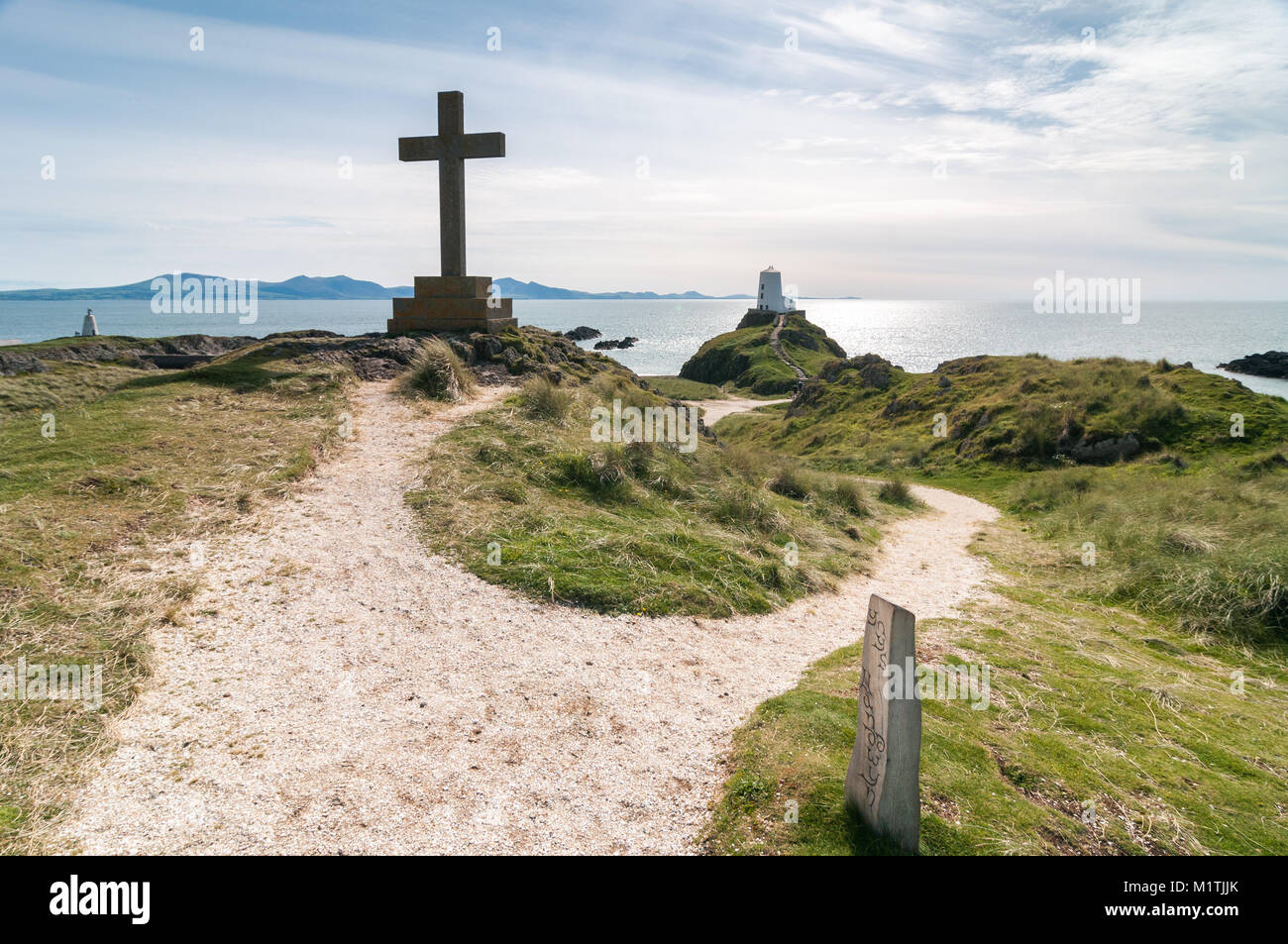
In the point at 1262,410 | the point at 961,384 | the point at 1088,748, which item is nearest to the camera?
the point at 1088,748

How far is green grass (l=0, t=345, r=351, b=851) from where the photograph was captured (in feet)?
19.0

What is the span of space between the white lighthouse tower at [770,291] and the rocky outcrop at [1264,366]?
53.8 m

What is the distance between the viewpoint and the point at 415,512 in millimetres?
11539

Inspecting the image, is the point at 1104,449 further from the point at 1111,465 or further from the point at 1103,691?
the point at 1103,691

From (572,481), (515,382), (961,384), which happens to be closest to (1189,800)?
(572,481)

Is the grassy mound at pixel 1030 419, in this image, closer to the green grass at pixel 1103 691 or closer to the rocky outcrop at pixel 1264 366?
the green grass at pixel 1103 691

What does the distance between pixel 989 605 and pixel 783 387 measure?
5812 cm

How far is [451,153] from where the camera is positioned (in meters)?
21.0

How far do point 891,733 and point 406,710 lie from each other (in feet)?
14.8

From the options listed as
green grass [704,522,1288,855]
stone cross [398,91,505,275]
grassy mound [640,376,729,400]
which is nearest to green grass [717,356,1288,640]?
green grass [704,522,1288,855]

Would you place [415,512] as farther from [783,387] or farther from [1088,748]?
[783,387]

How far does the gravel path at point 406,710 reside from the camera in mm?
5109

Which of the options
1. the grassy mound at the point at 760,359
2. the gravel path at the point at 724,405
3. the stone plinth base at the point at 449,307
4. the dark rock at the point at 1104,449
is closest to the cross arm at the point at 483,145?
the stone plinth base at the point at 449,307

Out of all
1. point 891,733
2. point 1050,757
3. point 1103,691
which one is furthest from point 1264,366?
point 891,733
